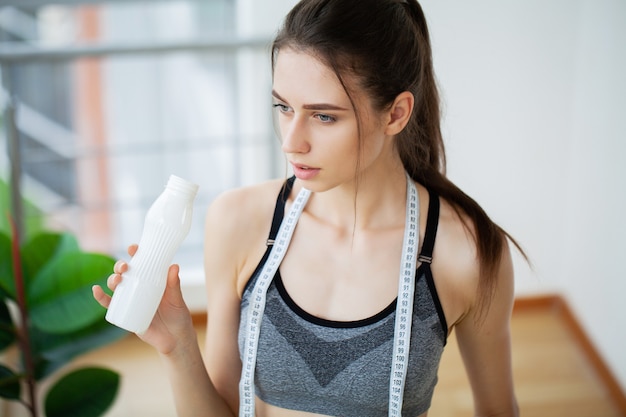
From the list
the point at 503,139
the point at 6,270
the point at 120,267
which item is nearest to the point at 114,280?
the point at 120,267

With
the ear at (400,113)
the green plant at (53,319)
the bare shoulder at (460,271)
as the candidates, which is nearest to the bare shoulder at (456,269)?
the bare shoulder at (460,271)

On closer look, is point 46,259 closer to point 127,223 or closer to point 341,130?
point 341,130

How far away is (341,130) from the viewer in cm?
116

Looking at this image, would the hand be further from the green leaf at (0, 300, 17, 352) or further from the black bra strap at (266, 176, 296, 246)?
the green leaf at (0, 300, 17, 352)

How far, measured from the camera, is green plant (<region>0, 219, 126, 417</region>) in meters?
1.79

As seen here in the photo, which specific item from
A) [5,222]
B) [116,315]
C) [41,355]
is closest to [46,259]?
[41,355]

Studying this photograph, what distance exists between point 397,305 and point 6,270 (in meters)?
0.96

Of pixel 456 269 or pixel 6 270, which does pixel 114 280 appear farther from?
pixel 6 270

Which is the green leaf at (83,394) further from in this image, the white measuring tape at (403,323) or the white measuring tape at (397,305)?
the white measuring tape at (403,323)

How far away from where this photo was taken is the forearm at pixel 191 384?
1.26m

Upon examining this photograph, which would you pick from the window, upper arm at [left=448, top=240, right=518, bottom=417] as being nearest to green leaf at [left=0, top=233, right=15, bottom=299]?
the window

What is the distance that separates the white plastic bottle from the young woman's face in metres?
0.17

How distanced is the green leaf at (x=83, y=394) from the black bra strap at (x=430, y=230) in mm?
853

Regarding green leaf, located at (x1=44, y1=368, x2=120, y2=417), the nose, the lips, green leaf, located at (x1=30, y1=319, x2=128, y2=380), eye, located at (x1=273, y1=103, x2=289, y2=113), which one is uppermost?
eye, located at (x1=273, y1=103, x2=289, y2=113)
